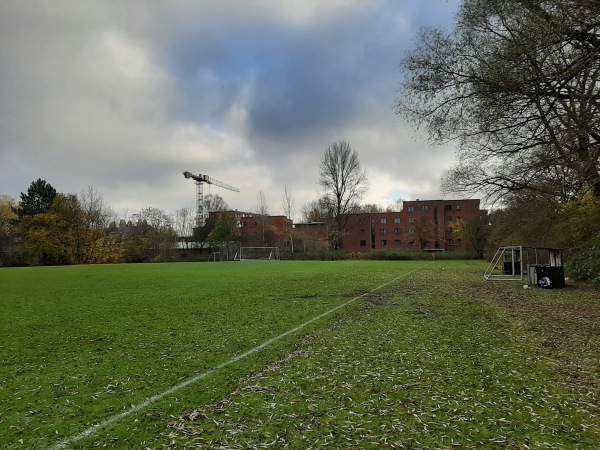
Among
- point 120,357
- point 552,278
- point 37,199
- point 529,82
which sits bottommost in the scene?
point 120,357

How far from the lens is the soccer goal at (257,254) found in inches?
2514

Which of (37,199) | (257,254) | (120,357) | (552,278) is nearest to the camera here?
(120,357)

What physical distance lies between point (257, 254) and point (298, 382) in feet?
198

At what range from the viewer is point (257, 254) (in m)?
64.6

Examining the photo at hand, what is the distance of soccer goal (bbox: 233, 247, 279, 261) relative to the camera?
209 ft

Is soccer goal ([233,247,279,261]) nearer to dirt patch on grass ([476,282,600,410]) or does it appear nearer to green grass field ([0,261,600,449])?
dirt patch on grass ([476,282,600,410])

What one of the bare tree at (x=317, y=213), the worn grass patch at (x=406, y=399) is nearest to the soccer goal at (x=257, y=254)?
the bare tree at (x=317, y=213)

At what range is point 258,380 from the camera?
4.76 meters

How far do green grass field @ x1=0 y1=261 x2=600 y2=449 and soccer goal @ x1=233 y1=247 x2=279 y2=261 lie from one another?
54.1 m

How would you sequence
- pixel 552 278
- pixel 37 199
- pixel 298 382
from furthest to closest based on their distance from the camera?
pixel 37 199 → pixel 552 278 → pixel 298 382

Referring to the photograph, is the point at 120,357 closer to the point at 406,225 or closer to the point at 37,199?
the point at 37,199

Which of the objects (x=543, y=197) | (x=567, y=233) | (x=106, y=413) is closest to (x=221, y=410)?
(x=106, y=413)

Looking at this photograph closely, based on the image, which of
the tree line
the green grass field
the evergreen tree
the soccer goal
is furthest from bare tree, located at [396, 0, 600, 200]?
the evergreen tree

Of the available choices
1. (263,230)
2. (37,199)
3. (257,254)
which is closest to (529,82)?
(257,254)
